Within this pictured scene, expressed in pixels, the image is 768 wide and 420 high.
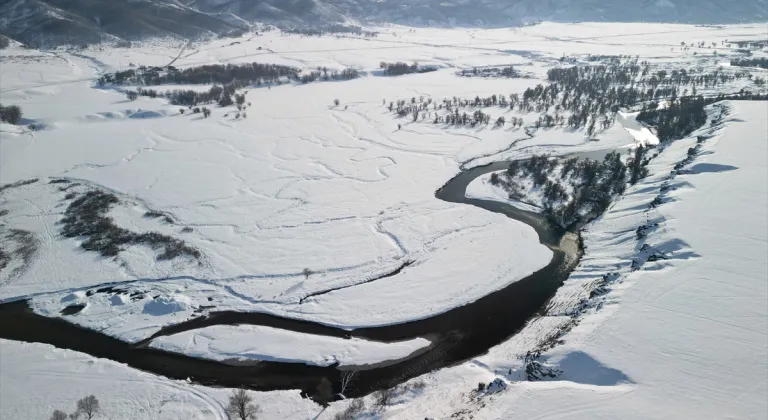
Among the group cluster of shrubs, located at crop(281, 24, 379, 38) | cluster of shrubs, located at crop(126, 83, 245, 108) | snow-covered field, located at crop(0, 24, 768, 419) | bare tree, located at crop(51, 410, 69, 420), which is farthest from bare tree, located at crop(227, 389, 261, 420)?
cluster of shrubs, located at crop(281, 24, 379, 38)

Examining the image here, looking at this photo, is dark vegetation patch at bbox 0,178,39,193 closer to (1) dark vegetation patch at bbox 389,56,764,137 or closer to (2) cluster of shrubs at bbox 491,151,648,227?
(2) cluster of shrubs at bbox 491,151,648,227

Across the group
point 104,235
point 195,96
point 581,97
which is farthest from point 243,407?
point 581,97

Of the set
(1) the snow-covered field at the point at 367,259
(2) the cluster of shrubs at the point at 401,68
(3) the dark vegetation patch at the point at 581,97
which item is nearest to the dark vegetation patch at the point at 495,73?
(3) the dark vegetation patch at the point at 581,97

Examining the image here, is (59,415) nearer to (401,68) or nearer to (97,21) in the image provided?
(401,68)

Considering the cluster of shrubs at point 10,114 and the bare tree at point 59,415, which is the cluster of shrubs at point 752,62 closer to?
the bare tree at point 59,415

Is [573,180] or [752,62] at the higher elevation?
[752,62]

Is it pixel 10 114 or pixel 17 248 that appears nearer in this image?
pixel 17 248
